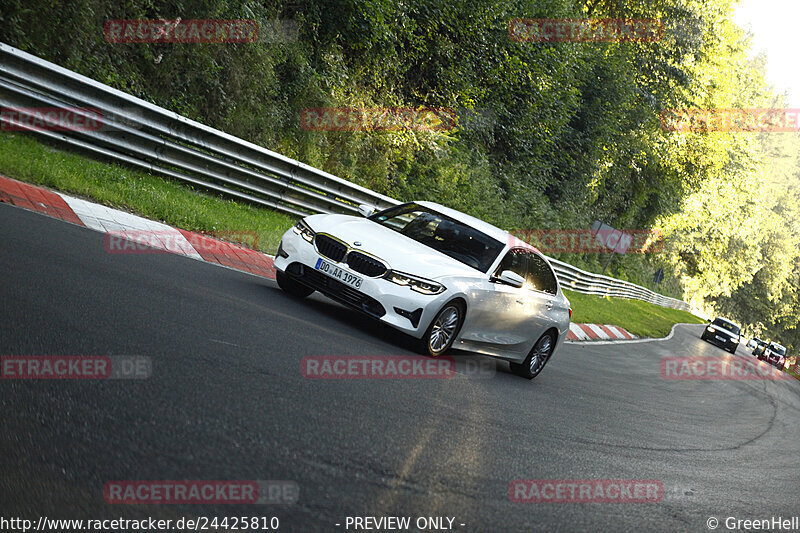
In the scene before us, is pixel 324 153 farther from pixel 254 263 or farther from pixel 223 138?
pixel 254 263

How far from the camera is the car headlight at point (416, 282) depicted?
826 cm

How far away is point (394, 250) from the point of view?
8.62 metres

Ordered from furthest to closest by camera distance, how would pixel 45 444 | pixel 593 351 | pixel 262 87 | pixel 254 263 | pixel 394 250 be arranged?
pixel 262 87 < pixel 593 351 < pixel 254 263 < pixel 394 250 < pixel 45 444

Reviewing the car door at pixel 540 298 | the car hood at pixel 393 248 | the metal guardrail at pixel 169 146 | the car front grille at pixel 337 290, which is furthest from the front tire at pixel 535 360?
the metal guardrail at pixel 169 146

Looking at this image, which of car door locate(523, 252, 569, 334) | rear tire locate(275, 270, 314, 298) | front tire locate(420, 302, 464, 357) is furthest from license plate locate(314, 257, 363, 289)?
car door locate(523, 252, 569, 334)

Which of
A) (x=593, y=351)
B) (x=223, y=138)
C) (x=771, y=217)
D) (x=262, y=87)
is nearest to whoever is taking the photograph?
(x=223, y=138)

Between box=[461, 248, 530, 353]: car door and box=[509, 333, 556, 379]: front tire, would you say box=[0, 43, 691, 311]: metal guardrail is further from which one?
box=[509, 333, 556, 379]: front tire

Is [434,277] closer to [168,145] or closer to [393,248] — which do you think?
[393,248]

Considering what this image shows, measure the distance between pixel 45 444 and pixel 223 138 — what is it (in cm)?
1100

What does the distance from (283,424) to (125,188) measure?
774cm

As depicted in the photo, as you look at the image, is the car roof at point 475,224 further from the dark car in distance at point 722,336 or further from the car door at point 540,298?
the dark car in distance at point 722,336

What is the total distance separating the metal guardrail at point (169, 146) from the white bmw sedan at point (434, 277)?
4.60 meters

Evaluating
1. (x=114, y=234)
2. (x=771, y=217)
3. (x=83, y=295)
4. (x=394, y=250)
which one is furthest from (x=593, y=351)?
(x=771, y=217)

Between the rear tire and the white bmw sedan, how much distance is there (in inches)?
0.5
